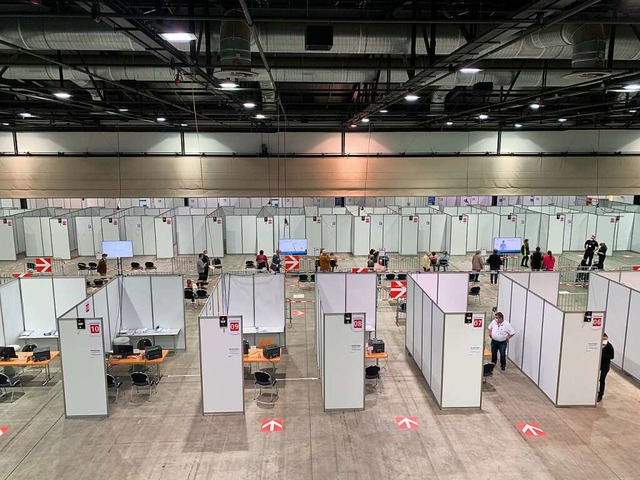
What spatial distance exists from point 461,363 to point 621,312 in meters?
4.54

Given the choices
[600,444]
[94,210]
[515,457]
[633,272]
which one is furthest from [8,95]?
[633,272]

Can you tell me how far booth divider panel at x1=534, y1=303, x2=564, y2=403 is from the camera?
8609 mm

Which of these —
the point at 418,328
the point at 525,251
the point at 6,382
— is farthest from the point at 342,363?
the point at 525,251

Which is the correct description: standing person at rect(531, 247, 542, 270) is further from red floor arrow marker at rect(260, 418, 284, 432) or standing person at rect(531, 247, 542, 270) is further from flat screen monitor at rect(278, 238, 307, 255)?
red floor arrow marker at rect(260, 418, 284, 432)

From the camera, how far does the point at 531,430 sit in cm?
797

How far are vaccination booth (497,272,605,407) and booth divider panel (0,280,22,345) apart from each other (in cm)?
1192

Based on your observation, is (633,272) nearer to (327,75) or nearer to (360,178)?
(327,75)

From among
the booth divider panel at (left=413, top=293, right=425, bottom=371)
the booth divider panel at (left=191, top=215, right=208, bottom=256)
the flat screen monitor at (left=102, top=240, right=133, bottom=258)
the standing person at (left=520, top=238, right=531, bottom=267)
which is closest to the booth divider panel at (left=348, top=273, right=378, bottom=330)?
the booth divider panel at (left=413, top=293, right=425, bottom=371)

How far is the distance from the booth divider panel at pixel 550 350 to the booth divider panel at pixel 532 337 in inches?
6.5

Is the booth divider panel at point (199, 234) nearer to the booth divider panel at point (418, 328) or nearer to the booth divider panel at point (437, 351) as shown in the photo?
the booth divider panel at point (418, 328)

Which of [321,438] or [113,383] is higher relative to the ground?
[113,383]

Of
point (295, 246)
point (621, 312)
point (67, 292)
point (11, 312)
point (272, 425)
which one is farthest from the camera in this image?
point (295, 246)

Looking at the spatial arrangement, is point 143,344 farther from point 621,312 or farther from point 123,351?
point 621,312

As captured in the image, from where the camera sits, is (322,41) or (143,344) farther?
(143,344)
